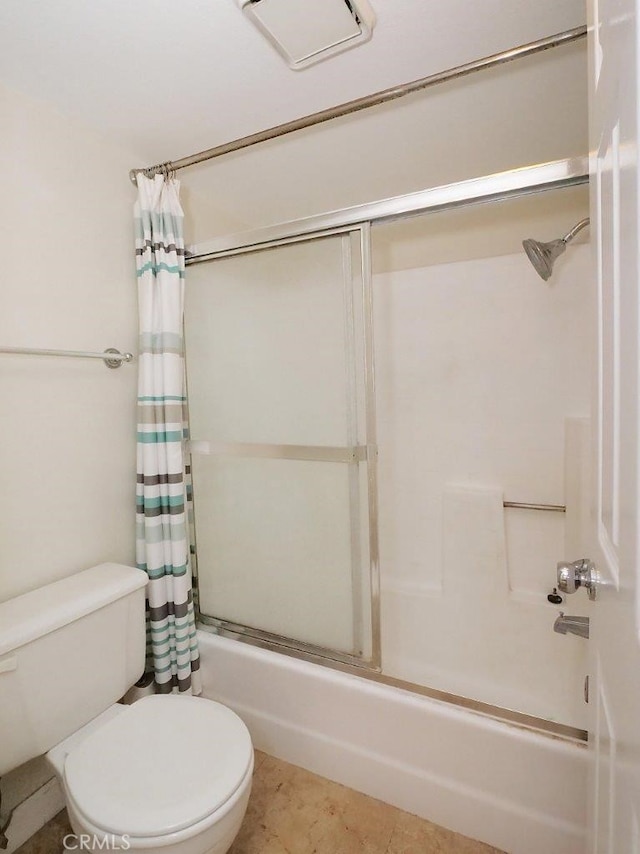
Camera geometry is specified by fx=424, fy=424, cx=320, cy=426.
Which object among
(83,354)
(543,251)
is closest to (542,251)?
(543,251)

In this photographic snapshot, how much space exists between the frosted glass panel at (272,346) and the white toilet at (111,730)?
2.25 feet

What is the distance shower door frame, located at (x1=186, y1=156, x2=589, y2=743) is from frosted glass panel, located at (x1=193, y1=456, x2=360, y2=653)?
8 centimetres

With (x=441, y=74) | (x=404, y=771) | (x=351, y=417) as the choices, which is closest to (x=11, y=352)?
(x=351, y=417)

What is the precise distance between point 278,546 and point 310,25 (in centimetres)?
159

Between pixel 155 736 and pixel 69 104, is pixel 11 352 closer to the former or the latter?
pixel 69 104

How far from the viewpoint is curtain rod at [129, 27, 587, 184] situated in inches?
39.3

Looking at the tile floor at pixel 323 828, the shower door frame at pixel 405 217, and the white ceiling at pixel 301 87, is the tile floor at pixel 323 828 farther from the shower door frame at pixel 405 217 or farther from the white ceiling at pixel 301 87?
the white ceiling at pixel 301 87

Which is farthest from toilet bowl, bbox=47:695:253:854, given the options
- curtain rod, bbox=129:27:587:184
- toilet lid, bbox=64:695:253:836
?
curtain rod, bbox=129:27:587:184

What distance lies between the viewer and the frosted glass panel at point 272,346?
1.46m

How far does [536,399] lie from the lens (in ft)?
6.15

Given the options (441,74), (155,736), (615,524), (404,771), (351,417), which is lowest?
(404,771)

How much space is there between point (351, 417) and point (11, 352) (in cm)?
102

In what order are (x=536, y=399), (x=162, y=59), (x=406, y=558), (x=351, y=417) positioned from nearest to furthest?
(x=162, y=59)
(x=351, y=417)
(x=536, y=399)
(x=406, y=558)

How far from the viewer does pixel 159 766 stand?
100 centimetres
